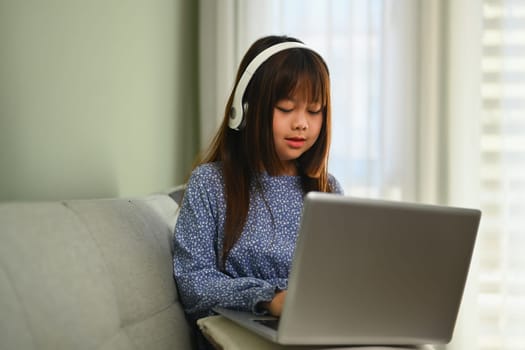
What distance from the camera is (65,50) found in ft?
5.03

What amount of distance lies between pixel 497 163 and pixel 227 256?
4.98ft

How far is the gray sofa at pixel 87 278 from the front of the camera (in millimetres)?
972

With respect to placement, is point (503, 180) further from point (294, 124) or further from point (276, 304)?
point (276, 304)

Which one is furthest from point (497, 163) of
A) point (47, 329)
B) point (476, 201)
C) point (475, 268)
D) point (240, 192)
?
point (47, 329)

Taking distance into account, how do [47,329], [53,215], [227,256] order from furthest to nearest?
[227,256]
[53,215]
[47,329]

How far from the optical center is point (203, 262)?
1465mm

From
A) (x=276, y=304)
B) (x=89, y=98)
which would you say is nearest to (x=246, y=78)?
(x=89, y=98)

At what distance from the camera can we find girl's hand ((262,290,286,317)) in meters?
1.25

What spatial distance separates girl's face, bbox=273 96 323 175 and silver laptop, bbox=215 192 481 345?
0.44 meters

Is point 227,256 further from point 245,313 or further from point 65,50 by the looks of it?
point 65,50

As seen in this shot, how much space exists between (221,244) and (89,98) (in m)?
0.43

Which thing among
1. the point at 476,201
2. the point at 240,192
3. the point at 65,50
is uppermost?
the point at 65,50

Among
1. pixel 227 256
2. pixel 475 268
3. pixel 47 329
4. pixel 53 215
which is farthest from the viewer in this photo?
pixel 475 268

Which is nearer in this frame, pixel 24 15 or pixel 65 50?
pixel 24 15
